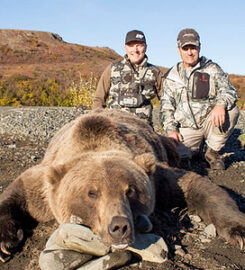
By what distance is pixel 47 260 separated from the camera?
2.41m

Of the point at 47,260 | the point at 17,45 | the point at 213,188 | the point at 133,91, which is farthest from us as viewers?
the point at 17,45

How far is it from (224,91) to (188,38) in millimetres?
981

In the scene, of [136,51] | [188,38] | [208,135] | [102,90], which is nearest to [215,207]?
[208,135]

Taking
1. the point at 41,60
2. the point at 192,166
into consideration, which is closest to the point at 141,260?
the point at 192,166

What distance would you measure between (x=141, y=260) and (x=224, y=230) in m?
0.80

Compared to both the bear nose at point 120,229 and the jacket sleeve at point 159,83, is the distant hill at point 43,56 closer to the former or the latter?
the jacket sleeve at point 159,83

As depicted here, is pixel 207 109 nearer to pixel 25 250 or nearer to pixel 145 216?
pixel 145 216

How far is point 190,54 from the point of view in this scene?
18.0ft

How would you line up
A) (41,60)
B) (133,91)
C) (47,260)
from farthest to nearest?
(41,60) → (133,91) → (47,260)

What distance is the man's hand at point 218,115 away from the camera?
16.9ft

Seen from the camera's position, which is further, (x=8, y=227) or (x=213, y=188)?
(x=213, y=188)

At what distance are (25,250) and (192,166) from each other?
331cm

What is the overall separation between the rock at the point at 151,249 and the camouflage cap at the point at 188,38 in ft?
11.8

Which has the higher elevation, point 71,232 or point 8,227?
point 71,232
